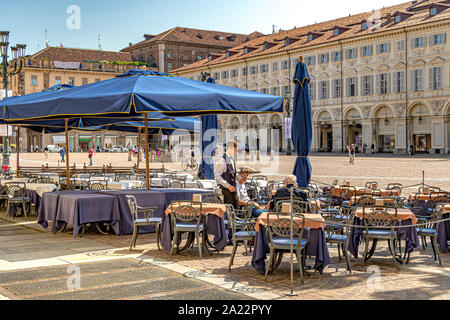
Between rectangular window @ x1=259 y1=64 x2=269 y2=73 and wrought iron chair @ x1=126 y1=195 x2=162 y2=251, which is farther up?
rectangular window @ x1=259 y1=64 x2=269 y2=73

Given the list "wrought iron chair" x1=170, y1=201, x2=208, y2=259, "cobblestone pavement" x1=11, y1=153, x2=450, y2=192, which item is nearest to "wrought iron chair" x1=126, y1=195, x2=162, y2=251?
"wrought iron chair" x1=170, y1=201, x2=208, y2=259

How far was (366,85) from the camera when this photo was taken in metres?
58.5

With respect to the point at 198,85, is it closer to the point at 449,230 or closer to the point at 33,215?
the point at 449,230

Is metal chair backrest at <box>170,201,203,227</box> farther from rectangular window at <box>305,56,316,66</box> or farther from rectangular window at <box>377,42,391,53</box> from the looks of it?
rectangular window at <box>305,56,316,66</box>

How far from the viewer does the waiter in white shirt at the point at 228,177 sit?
33.4ft

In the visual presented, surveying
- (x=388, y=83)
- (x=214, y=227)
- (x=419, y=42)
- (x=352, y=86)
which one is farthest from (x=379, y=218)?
(x=352, y=86)

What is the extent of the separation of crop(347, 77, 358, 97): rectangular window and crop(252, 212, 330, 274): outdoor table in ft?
176

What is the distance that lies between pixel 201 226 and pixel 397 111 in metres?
49.1

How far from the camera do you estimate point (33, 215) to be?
14758mm

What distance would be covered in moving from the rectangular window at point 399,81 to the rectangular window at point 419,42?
266 centimetres

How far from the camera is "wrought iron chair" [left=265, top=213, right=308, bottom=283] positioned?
301 inches

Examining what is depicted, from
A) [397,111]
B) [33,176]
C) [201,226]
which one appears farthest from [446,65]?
[201,226]

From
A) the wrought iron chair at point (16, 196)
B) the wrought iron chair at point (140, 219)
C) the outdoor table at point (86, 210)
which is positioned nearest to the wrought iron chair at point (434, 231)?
the wrought iron chair at point (140, 219)

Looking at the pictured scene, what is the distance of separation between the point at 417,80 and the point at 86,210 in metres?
48.1
